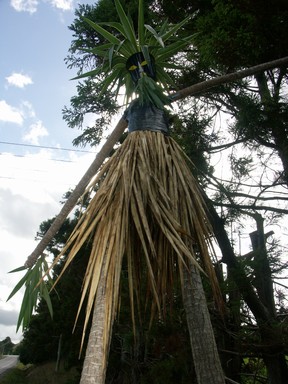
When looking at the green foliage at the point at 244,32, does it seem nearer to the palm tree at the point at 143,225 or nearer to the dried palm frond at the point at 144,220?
the palm tree at the point at 143,225

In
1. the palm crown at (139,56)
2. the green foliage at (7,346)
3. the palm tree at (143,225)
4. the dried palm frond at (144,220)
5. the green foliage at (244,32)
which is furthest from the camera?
the green foliage at (7,346)

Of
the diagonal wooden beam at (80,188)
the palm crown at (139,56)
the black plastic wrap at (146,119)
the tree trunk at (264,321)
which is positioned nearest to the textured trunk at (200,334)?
the diagonal wooden beam at (80,188)

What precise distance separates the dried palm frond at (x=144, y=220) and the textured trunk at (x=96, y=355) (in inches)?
2.2

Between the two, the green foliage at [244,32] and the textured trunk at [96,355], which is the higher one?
the green foliage at [244,32]

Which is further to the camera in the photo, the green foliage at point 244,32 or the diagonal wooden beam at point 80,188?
the green foliage at point 244,32

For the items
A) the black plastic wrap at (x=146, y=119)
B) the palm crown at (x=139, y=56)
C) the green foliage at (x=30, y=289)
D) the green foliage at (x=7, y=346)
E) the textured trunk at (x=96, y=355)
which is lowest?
the textured trunk at (x=96, y=355)

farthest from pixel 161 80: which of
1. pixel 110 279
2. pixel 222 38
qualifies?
pixel 110 279

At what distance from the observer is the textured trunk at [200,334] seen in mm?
1356

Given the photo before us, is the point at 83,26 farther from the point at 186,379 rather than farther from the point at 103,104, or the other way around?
the point at 186,379

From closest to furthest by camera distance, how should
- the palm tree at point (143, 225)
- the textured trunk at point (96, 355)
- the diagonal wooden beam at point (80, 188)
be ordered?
the textured trunk at point (96, 355) < the palm tree at point (143, 225) < the diagonal wooden beam at point (80, 188)

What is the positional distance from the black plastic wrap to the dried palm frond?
5 cm

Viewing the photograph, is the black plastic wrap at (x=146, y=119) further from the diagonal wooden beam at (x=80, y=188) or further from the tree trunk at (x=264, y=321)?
the tree trunk at (x=264, y=321)

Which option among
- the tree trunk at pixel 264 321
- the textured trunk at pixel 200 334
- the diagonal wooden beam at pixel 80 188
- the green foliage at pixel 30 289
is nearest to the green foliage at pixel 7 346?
the tree trunk at pixel 264 321

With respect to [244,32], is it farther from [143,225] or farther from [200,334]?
[200,334]
